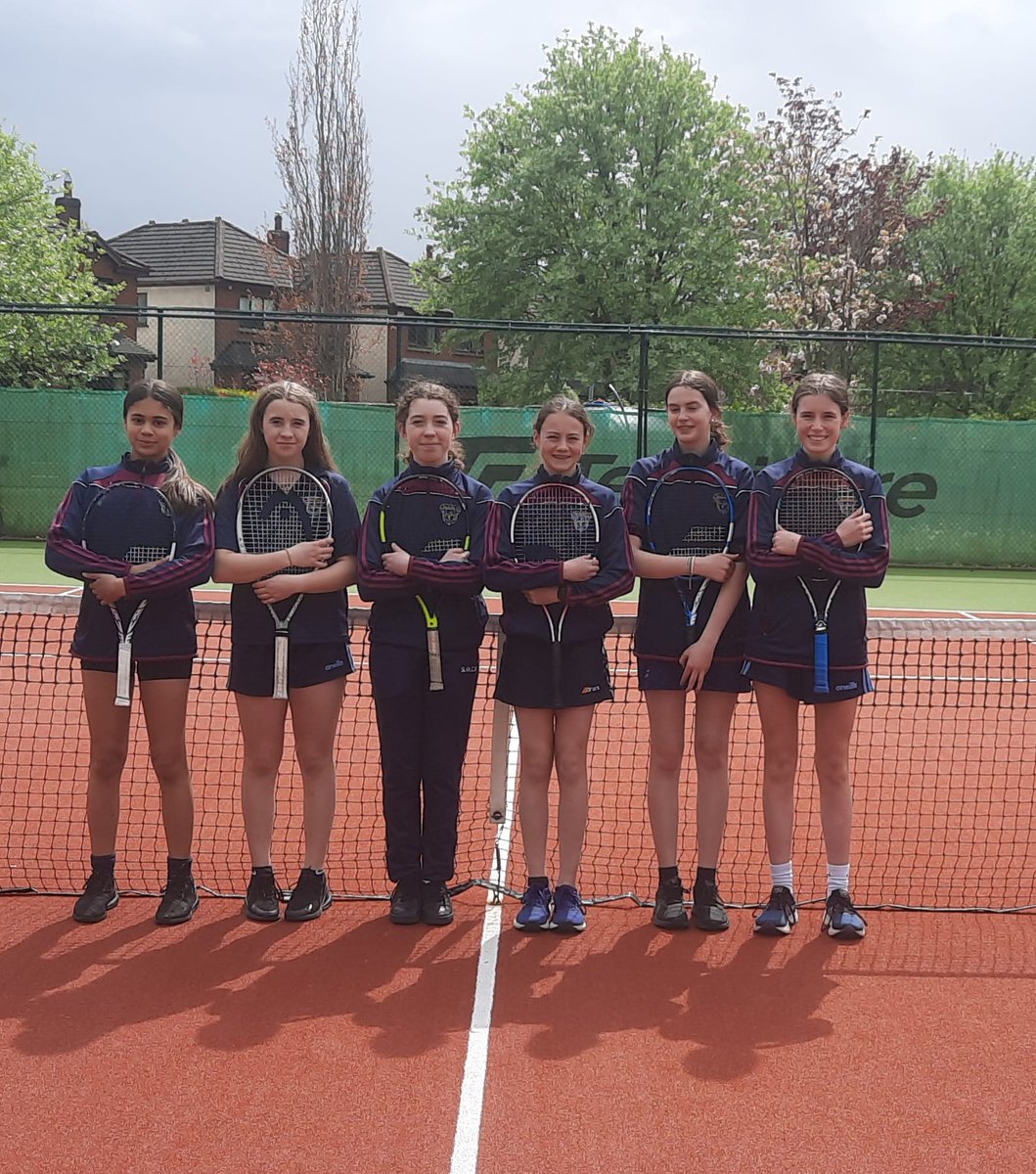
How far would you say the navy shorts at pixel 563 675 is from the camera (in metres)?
4.06

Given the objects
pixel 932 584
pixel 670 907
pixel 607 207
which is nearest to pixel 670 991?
pixel 670 907

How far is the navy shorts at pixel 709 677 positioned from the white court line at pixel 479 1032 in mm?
1009

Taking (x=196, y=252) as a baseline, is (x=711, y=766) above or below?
below

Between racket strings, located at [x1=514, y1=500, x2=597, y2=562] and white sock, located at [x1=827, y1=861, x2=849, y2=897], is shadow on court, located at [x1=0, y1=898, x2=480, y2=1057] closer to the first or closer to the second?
white sock, located at [x1=827, y1=861, x2=849, y2=897]

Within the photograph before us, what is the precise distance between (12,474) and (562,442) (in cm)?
1325

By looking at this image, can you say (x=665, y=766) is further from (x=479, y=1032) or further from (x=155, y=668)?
(x=155, y=668)

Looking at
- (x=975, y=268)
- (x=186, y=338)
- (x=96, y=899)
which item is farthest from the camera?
(x=186, y=338)

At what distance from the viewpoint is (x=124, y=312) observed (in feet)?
39.0

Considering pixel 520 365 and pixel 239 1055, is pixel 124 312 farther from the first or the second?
pixel 520 365

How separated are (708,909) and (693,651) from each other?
0.93 metres

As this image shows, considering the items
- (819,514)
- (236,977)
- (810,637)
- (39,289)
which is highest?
(39,289)

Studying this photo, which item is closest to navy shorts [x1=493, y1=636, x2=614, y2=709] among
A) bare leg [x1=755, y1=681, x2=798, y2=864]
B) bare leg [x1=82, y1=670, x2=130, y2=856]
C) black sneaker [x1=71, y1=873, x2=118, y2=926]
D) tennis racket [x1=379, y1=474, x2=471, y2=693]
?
tennis racket [x1=379, y1=474, x2=471, y2=693]

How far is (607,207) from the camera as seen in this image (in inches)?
1027

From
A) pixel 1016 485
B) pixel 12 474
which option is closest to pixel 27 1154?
pixel 12 474
